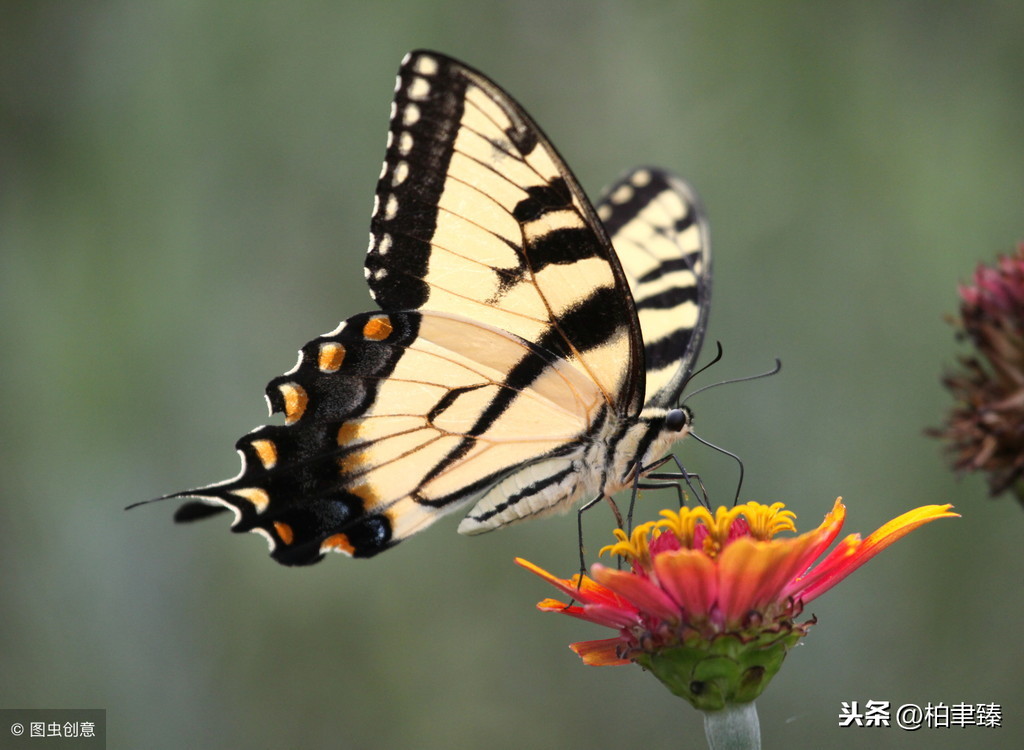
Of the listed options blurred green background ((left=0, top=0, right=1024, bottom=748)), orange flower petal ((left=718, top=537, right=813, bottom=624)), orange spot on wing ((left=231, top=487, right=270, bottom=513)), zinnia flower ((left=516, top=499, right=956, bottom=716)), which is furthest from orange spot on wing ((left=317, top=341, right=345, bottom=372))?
blurred green background ((left=0, top=0, right=1024, bottom=748))

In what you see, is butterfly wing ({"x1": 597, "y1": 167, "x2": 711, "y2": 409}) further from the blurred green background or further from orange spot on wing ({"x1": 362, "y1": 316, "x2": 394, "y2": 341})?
the blurred green background

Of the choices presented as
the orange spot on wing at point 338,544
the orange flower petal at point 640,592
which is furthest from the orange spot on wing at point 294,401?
the orange flower petal at point 640,592

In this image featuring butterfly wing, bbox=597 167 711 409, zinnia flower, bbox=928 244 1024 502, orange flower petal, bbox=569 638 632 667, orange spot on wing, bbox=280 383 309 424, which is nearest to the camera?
zinnia flower, bbox=928 244 1024 502

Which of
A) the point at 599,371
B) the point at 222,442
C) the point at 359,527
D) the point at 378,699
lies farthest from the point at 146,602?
the point at 599,371

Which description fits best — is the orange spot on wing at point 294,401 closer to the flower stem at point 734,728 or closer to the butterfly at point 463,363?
the butterfly at point 463,363

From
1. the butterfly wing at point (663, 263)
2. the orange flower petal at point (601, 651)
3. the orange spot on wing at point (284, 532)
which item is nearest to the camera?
the orange flower petal at point (601, 651)

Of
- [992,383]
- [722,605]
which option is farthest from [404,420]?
[992,383]

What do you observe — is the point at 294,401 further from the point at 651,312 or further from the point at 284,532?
the point at 651,312
